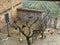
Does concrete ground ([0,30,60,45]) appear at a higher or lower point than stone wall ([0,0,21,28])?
lower

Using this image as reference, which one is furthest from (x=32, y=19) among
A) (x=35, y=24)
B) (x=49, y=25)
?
(x=49, y=25)

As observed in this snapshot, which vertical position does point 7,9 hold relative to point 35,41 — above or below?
above

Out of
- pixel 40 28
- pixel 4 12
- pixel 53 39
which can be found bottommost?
pixel 53 39

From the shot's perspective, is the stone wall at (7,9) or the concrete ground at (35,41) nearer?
the concrete ground at (35,41)

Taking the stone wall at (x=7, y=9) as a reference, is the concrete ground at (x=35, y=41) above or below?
below

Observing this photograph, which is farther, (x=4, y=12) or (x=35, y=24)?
(x=35, y=24)

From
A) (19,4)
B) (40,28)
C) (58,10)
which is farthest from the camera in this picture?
(58,10)

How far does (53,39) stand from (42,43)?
3.89ft

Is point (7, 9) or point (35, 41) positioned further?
point (7, 9)

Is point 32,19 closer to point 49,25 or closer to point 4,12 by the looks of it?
point 49,25

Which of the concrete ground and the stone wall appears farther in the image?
the stone wall

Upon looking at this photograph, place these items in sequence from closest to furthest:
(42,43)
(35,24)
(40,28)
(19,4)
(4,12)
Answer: (42,43), (40,28), (4,12), (35,24), (19,4)

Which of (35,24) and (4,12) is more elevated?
(4,12)

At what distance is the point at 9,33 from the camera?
12.3 meters
